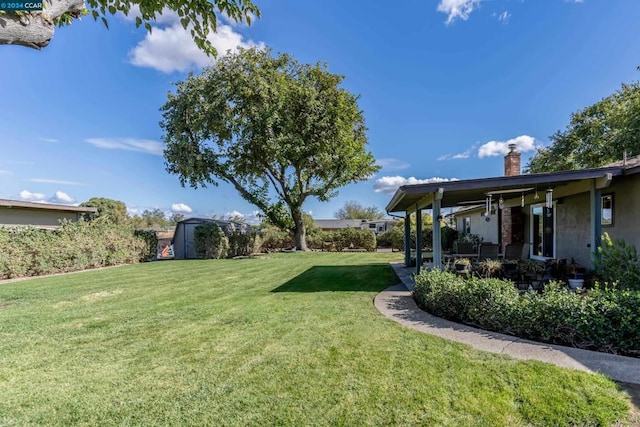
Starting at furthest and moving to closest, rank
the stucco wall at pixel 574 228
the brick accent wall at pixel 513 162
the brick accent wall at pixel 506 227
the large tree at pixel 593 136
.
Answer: the large tree at pixel 593 136, the brick accent wall at pixel 513 162, the brick accent wall at pixel 506 227, the stucco wall at pixel 574 228

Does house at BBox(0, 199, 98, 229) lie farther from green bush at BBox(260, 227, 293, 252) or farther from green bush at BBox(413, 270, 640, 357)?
green bush at BBox(413, 270, 640, 357)

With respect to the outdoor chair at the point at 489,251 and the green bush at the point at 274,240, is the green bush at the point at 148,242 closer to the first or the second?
the green bush at the point at 274,240

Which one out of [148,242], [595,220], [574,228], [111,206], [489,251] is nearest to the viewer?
[595,220]

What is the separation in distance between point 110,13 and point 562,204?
11.6 metres

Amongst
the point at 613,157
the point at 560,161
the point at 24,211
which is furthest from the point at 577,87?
the point at 24,211

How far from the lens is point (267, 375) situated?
148 inches

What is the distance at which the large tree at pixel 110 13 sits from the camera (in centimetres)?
205

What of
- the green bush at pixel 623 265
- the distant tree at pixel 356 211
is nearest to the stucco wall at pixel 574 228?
the green bush at pixel 623 265

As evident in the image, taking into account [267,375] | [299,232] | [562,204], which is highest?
[562,204]

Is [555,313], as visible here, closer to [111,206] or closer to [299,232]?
[299,232]

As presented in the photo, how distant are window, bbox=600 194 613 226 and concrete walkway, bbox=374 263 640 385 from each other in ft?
18.9

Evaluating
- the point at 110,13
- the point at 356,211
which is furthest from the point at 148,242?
the point at 356,211

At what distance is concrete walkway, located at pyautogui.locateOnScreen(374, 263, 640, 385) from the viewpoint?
3.72 meters

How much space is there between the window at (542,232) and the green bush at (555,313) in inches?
238
